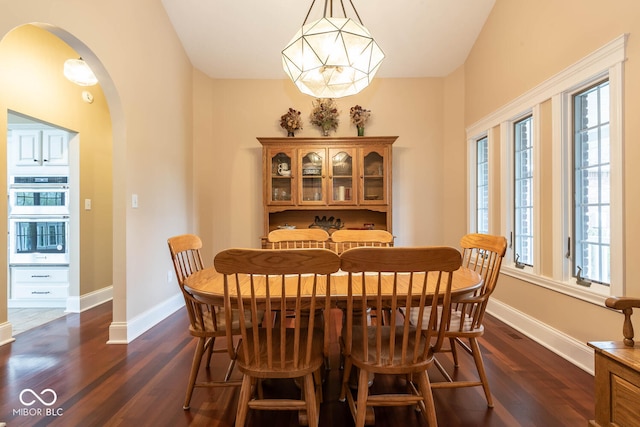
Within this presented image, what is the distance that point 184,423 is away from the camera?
1.56 m

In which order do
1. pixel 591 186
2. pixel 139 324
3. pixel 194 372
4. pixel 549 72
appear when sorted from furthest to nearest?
pixel 139 324 → pixel 549 72 → pixel 591 186 → pixel 194 372

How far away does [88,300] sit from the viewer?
3.52 metres

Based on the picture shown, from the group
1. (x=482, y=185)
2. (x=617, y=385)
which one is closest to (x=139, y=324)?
(x=617, y=385)

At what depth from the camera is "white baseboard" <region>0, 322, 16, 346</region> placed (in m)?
2.50

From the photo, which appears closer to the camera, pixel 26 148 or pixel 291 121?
pixel 26 148

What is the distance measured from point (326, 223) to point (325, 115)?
1326mm

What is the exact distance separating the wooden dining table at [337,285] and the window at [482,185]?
2.13m

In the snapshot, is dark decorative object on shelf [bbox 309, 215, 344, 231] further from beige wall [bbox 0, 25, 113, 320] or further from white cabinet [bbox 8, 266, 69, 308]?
white cabinet [bbox 8, 266, 69, 308]

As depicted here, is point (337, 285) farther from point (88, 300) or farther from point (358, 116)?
point (88, 300)

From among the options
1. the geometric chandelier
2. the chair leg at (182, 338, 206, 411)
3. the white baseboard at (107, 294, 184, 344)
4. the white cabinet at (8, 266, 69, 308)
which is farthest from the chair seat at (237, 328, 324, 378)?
the white cabinet at (8, 266, 69, 308)

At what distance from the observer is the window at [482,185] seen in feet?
11.9

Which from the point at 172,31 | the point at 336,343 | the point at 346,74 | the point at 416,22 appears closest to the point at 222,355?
the point at 336,343

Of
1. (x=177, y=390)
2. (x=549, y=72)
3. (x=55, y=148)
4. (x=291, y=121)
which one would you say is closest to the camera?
(x=177, y=390)

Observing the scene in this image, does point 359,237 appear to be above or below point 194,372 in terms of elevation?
above
